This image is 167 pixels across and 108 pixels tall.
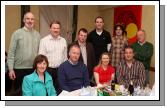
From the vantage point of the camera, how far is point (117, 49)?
2729 millimetres

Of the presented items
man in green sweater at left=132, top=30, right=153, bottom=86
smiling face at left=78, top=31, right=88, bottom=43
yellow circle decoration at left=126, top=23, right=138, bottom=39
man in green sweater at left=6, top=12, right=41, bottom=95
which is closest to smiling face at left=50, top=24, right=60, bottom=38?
man in green sweater at left=6, top=12, right=41, bottom=95

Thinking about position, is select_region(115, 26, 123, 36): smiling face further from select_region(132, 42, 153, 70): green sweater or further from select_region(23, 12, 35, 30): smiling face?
select_region(23, 12, 35, 30): smiling face

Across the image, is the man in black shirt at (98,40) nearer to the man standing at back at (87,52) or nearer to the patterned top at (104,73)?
the man standing at back at (87,52)

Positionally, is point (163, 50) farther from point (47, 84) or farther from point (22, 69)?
point (22, 69)

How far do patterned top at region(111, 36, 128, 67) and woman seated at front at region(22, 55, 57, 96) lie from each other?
90cm

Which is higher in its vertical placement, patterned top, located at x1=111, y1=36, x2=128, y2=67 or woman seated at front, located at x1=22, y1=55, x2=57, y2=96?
patterned top, located at x1=111, y1=36, x2=128, y2=67

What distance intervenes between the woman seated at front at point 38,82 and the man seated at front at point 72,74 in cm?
17

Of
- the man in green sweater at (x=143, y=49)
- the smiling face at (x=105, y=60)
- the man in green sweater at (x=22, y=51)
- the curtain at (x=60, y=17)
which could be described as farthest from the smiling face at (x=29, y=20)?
the curtain at (x=60, y=17)

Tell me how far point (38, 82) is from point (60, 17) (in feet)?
8.81

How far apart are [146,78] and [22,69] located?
1.03 metres

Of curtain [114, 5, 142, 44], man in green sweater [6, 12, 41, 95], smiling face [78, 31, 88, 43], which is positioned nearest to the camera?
man in green sweater [6, 12, 41, 95]

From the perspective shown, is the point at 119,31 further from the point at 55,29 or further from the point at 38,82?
the point at 38,82

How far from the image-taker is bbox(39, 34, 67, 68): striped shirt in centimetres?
230

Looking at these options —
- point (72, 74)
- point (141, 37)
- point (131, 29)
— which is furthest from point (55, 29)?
point (131, 29)
